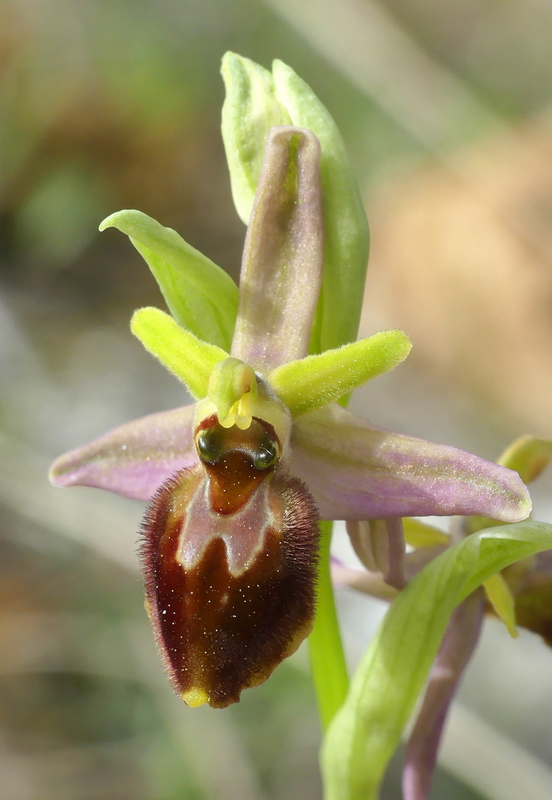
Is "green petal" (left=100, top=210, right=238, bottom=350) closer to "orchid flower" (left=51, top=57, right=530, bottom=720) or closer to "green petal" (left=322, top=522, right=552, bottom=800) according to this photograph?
"orchid flower" (left=51, top=57, right=530, bottom=720)

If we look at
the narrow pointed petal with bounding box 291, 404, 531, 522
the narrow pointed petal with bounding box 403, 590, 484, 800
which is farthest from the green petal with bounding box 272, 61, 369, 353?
the narrow pointed petal with bounding box 403, 590, 484, 800

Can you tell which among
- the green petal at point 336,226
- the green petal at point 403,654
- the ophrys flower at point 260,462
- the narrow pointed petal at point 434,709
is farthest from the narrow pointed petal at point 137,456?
the narrow pointed petal at point 434,709

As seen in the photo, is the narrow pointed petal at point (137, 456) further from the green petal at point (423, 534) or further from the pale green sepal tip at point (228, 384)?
the green petal at point (423, 534)

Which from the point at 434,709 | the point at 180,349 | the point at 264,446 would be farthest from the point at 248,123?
the point at 434,709

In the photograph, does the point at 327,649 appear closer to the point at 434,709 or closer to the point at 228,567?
the point at 434,709

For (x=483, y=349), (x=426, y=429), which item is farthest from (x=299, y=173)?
(x=483, y=349)

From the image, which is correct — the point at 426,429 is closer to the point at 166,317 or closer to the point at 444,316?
the point at 444,316
